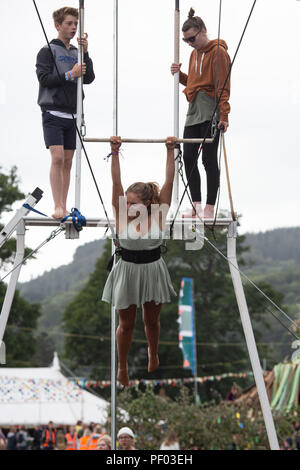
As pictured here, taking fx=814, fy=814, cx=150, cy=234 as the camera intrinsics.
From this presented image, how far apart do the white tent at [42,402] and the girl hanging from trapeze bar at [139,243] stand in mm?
15211

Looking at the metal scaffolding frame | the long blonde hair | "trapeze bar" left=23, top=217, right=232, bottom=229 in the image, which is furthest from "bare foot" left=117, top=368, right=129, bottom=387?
the long blonde hair

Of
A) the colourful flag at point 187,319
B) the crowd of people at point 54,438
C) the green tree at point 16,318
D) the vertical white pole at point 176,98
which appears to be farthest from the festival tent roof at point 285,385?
the vertical white pole at point 176,98

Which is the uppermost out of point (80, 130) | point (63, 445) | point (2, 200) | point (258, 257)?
point (258, 257)

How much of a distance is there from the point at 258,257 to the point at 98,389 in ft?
170

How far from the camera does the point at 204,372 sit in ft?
136

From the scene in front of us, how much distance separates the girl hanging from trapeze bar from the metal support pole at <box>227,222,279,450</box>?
2.09 feet

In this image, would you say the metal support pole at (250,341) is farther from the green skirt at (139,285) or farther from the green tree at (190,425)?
the green tree at (190,425)

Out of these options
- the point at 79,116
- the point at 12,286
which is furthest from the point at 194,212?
the point at 12,286

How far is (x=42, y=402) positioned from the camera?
20.9 meters

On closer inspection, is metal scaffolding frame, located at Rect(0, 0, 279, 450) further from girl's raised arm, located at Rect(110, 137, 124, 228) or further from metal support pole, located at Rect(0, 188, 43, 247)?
girl's raised arm, located at Rect(110, 137, 124, 228)

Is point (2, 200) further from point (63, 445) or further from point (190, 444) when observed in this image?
point (190, 444)

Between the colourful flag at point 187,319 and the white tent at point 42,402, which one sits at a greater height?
the colourful flag at point 187,319

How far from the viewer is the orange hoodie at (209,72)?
6.04 m

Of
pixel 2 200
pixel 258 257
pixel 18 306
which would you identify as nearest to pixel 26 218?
pixel 2 200
